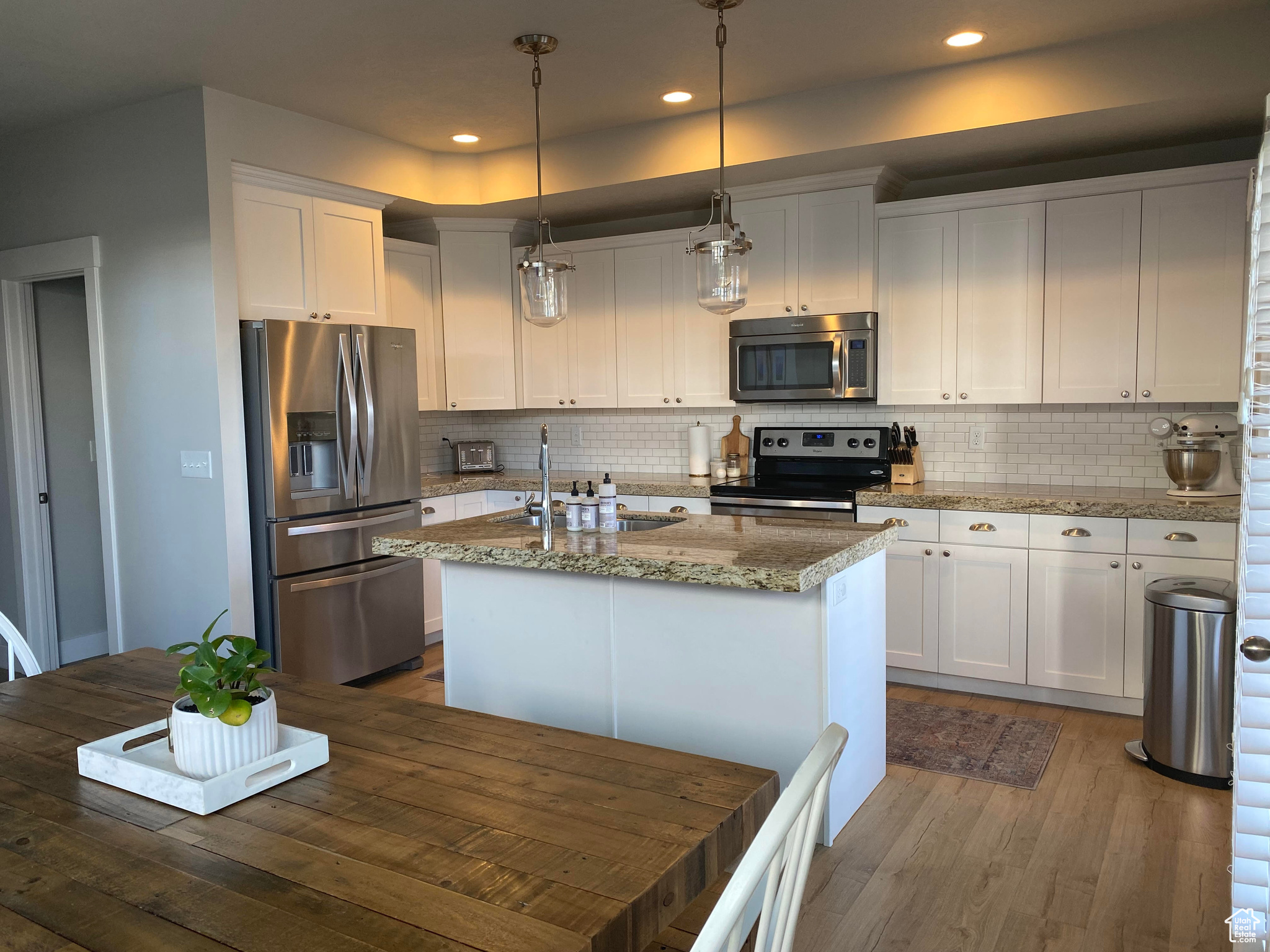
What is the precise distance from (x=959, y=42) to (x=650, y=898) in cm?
341

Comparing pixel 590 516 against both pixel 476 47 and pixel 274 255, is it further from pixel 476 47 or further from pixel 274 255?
pixel 274 255

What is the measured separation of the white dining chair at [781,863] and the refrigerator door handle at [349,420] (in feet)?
10.9

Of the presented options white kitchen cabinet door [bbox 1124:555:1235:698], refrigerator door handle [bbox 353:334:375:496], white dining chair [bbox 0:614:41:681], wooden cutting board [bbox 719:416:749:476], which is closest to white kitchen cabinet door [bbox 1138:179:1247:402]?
white kitchen cabinet door [bbox 1124:555:1235:698]

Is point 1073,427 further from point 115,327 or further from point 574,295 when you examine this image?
point 115,327

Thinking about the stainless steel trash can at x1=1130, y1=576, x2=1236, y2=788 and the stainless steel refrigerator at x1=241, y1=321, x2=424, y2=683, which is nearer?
the stainless steel trash can at x1=1130, y1=576, x2=1236, y2=788

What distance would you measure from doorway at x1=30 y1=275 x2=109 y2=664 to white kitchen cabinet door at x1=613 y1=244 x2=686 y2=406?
292 cm

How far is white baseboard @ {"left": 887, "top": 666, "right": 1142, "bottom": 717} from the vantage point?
3752 mm

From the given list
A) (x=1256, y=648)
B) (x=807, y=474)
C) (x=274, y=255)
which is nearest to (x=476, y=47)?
(x=274, y=255)

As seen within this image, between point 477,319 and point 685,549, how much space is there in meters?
3.21

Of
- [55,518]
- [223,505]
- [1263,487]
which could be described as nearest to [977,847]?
[1263,487]

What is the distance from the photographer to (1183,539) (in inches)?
138

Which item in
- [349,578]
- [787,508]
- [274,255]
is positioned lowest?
[349,578]

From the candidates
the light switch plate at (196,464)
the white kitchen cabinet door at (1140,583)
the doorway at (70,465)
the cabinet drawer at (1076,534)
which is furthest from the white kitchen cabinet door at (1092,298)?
the doorway at (70,465)

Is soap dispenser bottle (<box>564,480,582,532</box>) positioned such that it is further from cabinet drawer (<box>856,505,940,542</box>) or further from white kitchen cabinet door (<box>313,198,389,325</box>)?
white kitchen cabinet door (<box>313,198,389,325</box>)
